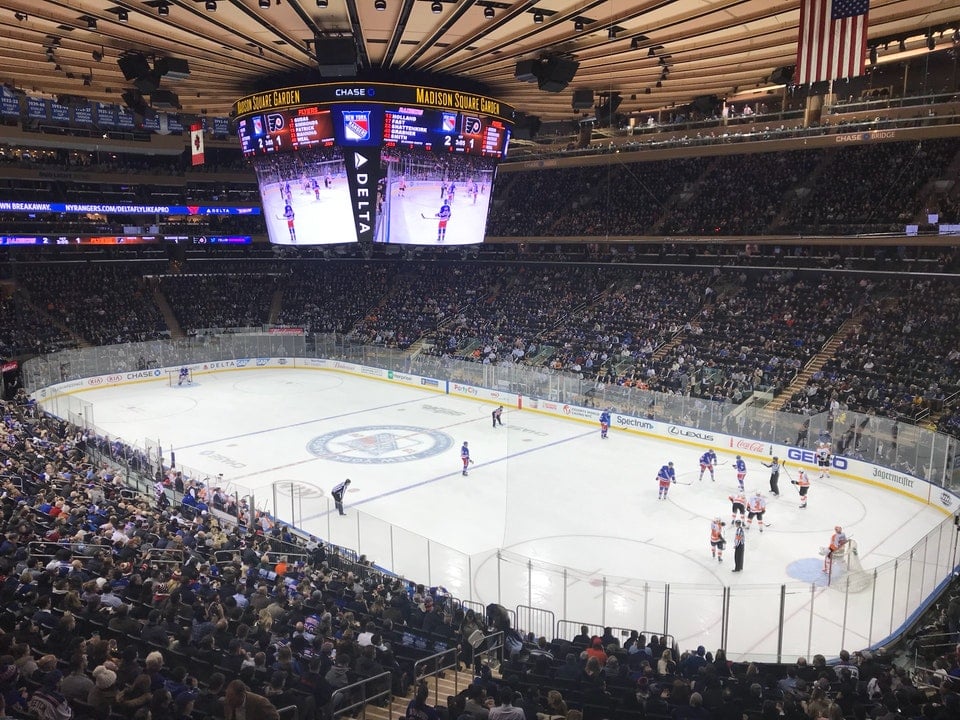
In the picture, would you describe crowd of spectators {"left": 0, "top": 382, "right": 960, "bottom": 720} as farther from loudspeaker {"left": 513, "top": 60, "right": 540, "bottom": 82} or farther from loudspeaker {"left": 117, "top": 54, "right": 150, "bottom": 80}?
loudspeaker {"left": 513, "top": 60, "right": 540, "bottom": 82}

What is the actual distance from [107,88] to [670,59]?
12922mm

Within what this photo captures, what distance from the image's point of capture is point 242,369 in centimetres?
3775

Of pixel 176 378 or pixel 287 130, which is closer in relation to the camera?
pixel 287 130

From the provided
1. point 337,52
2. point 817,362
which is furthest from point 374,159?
point 817,362

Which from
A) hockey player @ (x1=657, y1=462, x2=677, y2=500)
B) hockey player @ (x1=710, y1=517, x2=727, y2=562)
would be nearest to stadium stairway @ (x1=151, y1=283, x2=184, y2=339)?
hockey player @ (x1=657, y1=462, x2=677, y2=500)

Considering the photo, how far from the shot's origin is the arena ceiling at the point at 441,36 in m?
10.7

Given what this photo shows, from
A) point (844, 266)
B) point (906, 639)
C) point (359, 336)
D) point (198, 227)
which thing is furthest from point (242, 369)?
point (906, 639)

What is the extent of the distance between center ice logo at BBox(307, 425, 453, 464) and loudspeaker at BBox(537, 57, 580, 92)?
12.0 m

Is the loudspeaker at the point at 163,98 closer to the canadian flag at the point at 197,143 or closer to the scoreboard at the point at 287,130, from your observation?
the scoreboard at the point at 287,130

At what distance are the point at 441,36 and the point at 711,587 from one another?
32.7 feet

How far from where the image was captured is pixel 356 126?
17125 millimetres

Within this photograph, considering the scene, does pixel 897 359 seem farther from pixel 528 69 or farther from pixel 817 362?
pixel 528 69

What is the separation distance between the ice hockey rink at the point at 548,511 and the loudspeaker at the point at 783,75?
9.43 m

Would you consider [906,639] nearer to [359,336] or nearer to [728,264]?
[728,264]
